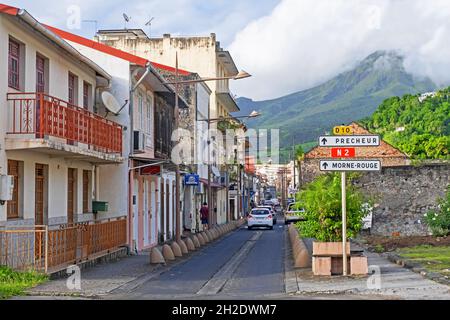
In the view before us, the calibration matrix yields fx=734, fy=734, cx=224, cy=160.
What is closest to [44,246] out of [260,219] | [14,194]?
[14,194]

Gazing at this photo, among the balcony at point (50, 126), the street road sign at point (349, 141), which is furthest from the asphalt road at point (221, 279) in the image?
the balcony at point (50, 126)

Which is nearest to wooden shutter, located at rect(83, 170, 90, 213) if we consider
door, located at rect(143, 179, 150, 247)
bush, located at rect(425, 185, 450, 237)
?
door, located at rect(143, 179, 150, 247)

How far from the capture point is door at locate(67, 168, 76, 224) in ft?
71.5

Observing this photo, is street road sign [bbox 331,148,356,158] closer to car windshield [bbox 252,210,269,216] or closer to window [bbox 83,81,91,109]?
window [bbox 83,81,91,109]

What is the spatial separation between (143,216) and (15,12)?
1400 cm

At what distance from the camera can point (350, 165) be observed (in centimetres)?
1602

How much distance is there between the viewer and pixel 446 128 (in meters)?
99.0

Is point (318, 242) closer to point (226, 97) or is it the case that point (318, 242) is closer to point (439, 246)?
point (439, 246)

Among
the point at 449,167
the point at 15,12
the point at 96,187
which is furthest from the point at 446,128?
the point at 15,12

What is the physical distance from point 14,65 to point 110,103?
6628 millimetres

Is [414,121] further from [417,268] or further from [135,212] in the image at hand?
[417,268]

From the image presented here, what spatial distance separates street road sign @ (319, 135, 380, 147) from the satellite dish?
930 centimetres

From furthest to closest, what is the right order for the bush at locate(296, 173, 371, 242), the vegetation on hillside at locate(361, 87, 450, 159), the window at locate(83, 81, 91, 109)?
the vegetation on hillside at locate(361, 87, 450, 159) → the window at locate(83, 81, 91, 109) → the bush at locate(296, 173, 371, 242)
